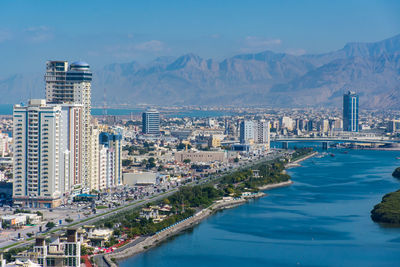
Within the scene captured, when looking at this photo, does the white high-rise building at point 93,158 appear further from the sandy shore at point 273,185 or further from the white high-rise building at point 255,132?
the white high-rise building at point 255,132

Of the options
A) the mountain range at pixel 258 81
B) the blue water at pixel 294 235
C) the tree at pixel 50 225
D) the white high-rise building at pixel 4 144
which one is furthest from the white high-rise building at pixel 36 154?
the mountain range at pixel 258 81

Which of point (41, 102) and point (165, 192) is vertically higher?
point (41, 102)

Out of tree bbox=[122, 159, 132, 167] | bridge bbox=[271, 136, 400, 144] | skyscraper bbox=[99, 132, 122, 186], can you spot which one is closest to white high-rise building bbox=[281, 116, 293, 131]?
bridge bbox=[271, 136, 400, 144]

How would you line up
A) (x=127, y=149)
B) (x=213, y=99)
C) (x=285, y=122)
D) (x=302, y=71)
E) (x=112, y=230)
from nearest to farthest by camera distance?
(x=112, y=230), (x=127, y=149), (x=285, y=122), (x=213, y=99), (x=302, y=71)

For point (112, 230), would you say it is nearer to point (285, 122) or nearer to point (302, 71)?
point (285, 122)

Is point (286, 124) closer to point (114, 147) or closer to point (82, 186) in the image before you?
point (114, 147)

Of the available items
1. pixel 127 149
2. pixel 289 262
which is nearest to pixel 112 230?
pixel 289 262

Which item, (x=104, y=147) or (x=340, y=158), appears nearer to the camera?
(x=104, y=147)
